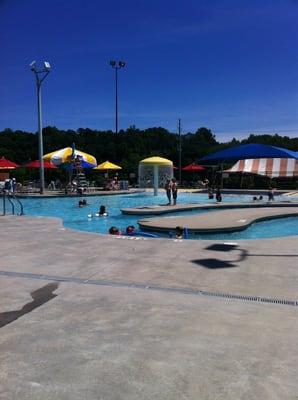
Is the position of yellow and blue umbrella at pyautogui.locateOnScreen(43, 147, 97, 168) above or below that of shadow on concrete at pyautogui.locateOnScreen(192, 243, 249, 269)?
above

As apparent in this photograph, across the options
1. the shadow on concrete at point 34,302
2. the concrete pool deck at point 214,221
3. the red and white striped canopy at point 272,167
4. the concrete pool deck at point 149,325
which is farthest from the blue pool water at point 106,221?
the red and white striped canopy at point 272,167

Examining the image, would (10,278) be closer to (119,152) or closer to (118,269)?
(118,269)

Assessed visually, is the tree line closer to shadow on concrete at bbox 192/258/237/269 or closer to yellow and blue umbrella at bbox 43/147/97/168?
yellow and blue umbrella at bbox 43/147/97/168

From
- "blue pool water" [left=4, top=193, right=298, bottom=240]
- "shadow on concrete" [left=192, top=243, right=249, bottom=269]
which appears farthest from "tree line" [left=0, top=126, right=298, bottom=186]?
"shadow on concrete" [left=192, top=243, right=249, bottom=269]

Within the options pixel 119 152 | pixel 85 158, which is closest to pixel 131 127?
pixel 119 152

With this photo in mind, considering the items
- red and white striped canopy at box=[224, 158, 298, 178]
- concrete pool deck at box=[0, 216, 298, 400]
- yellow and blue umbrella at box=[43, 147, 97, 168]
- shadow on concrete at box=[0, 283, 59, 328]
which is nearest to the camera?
concrete pool deck at box=[0, 216, 298, 400]

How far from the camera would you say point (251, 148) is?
23.1 meters

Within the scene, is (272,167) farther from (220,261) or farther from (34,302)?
(34,302)

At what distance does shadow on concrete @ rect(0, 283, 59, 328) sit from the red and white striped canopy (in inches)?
1264

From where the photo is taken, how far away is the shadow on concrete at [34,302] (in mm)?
4496

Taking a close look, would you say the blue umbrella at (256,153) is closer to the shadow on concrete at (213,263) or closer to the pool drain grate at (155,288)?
the shadow on concrete at (213,263)

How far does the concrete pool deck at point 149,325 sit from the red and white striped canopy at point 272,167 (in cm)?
2931

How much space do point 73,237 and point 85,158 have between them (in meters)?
22.7

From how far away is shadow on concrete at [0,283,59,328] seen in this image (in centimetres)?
450
